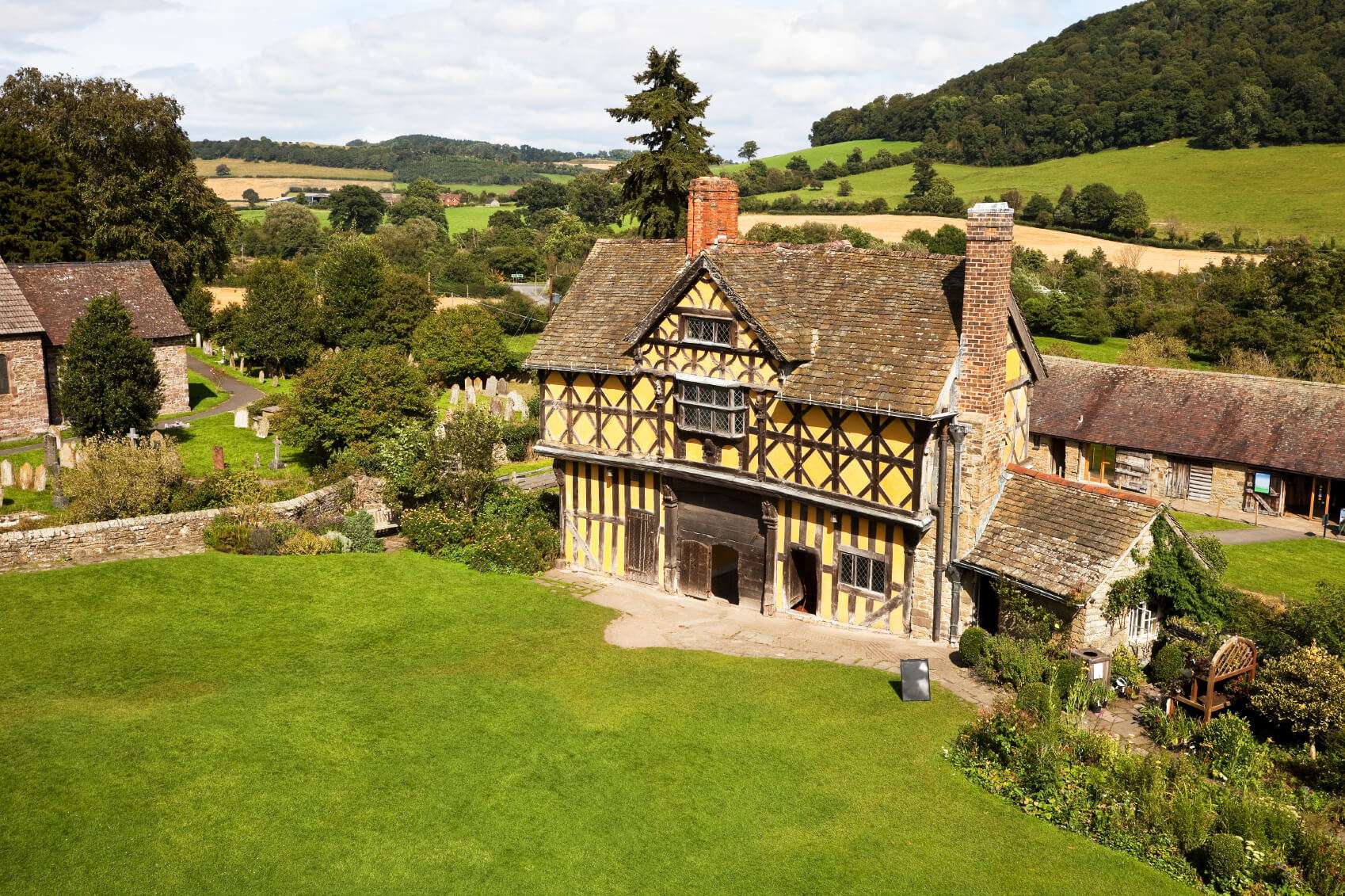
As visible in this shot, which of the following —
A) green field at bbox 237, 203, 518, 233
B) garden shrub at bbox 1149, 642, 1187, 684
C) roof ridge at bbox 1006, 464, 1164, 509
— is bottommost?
garden shrub at bbox 1149, 642, 1187, 684

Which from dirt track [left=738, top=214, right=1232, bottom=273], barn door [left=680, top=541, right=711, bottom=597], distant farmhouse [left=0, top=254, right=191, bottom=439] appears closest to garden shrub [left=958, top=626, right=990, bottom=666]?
barn door [left=680, top=541, right=711, bottom=597]

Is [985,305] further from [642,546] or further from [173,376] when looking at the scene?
[173,376]

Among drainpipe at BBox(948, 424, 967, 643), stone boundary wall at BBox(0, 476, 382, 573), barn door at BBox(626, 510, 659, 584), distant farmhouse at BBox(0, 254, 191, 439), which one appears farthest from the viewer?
distant farmhouse at BBox(0, 254, 191, 439)

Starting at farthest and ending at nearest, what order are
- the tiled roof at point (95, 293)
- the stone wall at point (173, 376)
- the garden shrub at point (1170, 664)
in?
the stone wall at point (173, 376)
the tiled roof at point (95, 293)
the garden shrub at point (1170, 664)

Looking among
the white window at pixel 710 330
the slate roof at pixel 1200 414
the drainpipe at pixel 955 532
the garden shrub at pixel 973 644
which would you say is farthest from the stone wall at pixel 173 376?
the garden shrub at pixel 973 644

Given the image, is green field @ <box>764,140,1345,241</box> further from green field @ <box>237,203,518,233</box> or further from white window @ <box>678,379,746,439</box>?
white window @ <box>678,379,746,439</box>

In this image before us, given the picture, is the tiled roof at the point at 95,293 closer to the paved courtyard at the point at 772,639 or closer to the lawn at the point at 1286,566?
the paved courtyard at the point at 772,639

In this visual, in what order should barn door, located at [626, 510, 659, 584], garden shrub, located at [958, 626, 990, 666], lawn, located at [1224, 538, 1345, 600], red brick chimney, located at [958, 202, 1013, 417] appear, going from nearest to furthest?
1. garden shrub, located at [958, 626, 990, 666]
2. red brick chimney, located at [958, 202, 1013, 417]
3. barn door, located at [626, 510, 659, 584]
4. lawn, located at [1224, 538, 1345, 600]
